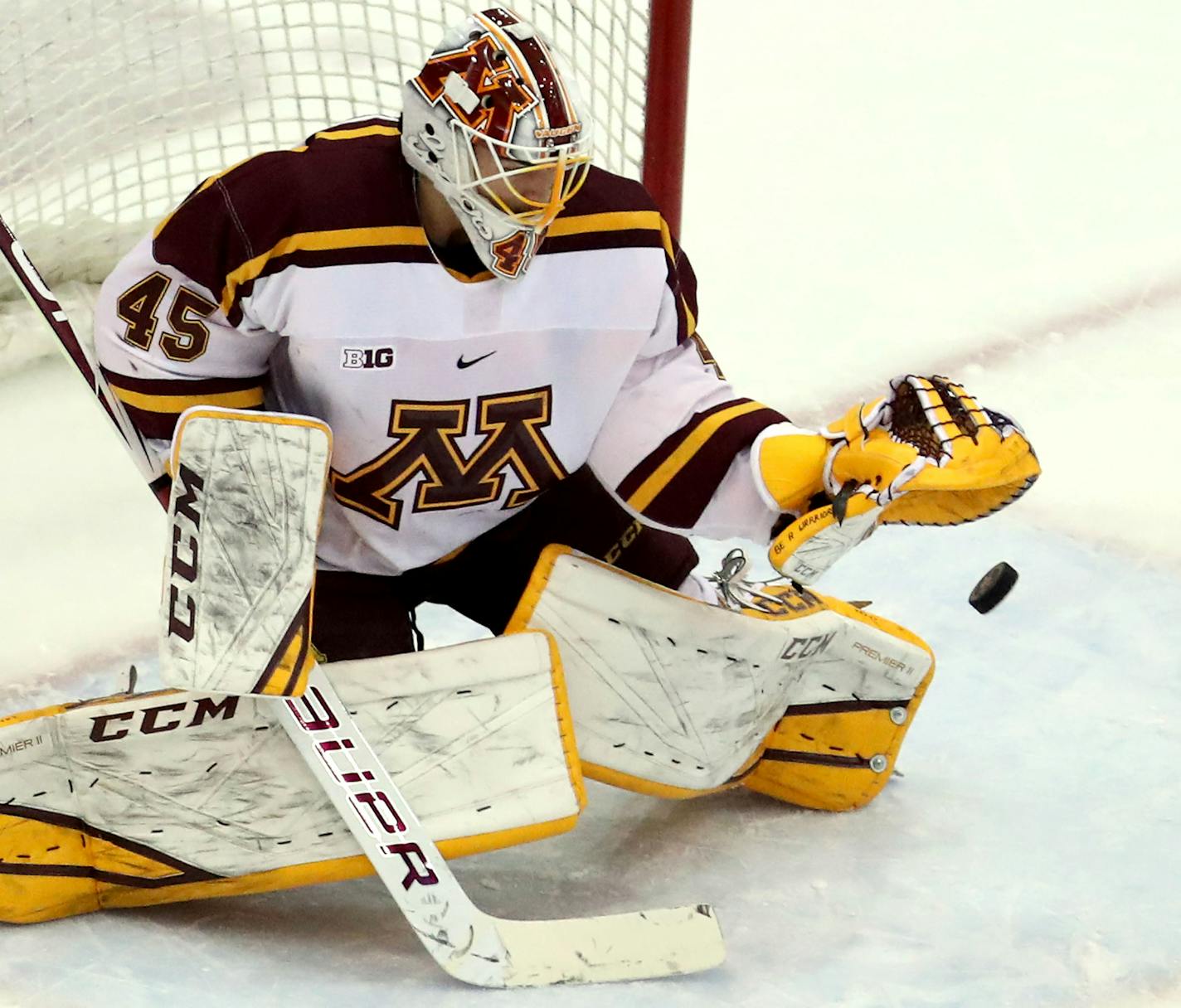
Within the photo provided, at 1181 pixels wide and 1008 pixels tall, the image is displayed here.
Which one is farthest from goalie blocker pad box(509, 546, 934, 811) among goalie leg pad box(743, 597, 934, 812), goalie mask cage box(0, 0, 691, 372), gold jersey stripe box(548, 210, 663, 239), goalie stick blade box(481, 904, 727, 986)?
goalie mask cage box(0, 0, 691, 372)

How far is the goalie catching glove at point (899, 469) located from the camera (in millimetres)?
1747

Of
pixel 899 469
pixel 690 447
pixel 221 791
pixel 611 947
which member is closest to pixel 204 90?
pixel 690 447

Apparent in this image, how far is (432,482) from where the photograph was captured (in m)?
1.90

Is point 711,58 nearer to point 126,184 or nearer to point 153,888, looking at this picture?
point 126,184

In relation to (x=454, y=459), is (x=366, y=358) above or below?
above

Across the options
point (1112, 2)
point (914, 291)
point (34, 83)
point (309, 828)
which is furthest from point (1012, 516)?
point (1112, 2)

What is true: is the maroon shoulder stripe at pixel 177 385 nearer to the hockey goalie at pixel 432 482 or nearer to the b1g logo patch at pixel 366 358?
the hockey goalie at pixel 432 482

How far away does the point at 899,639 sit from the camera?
2.13 metres

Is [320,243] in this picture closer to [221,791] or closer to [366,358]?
[366,358]

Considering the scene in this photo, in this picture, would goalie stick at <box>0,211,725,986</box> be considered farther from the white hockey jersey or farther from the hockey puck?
the hockey puck

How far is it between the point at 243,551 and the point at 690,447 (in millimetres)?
533

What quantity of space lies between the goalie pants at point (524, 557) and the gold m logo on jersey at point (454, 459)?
Answer: 0.12 m

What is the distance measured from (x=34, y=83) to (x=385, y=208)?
1406 mm

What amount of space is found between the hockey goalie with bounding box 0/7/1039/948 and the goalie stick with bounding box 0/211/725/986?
0.02 metres
